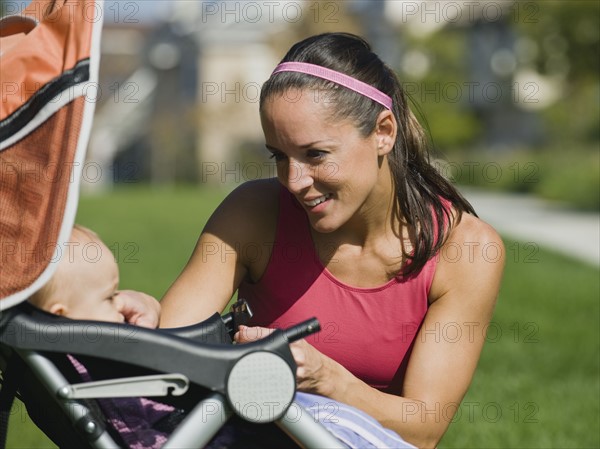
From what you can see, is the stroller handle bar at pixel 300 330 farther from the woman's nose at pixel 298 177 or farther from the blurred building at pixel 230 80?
the blurred building at pixel 230 80

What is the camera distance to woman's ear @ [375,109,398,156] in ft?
8.57

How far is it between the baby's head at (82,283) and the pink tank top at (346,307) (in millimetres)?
683

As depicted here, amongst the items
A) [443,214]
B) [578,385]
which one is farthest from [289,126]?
[578,385]

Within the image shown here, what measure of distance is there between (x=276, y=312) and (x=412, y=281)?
397 mm

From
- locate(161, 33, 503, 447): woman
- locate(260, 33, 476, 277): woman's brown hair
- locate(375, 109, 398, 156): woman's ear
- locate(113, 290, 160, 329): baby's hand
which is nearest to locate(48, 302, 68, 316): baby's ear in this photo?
locate(113, 290, 160, 329): baby's hand

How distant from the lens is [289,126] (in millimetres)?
2426

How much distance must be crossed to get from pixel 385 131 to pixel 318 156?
0.27 m

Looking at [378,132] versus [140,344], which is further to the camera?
[378,132]

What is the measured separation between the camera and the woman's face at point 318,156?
244 cm

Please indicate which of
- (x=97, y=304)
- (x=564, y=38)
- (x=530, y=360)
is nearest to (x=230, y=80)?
(x=564, y=38)

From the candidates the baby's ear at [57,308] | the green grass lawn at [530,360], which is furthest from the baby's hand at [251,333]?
the green grass lawn at [530,360]

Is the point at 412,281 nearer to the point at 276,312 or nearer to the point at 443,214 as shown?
the point at 443,214

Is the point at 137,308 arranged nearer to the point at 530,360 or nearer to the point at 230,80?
the point at 530,360

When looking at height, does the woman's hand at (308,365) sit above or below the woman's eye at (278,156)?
below
